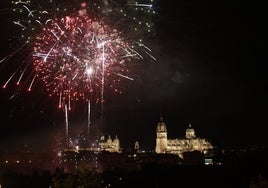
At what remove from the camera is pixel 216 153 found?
7875 centimetres

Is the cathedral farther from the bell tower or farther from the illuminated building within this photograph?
the illuminated building

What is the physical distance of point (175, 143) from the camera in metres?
94.8

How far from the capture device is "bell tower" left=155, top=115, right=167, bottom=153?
92.8 meters

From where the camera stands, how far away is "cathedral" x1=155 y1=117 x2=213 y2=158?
305ft

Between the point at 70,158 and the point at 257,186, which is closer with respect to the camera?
the point at 257,186

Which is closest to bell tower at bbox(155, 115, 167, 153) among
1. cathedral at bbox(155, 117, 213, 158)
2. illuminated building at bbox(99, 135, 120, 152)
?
cathedral at bbox(155, 117, 213, 158)

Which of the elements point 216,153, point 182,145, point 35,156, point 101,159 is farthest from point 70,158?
point 182,145

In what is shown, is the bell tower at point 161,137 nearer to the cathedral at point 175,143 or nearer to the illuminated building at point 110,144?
the cathedral at point 175,143

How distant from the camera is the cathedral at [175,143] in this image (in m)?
92.9

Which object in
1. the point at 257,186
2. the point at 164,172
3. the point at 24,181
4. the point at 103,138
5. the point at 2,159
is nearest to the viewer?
the point at 257,186

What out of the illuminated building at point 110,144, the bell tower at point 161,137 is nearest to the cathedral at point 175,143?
the bell tower at point 161,137

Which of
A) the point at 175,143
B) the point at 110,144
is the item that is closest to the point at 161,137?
the point at 175,143

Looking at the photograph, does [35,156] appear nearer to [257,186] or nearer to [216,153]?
[216,153]

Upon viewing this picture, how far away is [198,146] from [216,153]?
1722 centimetres
